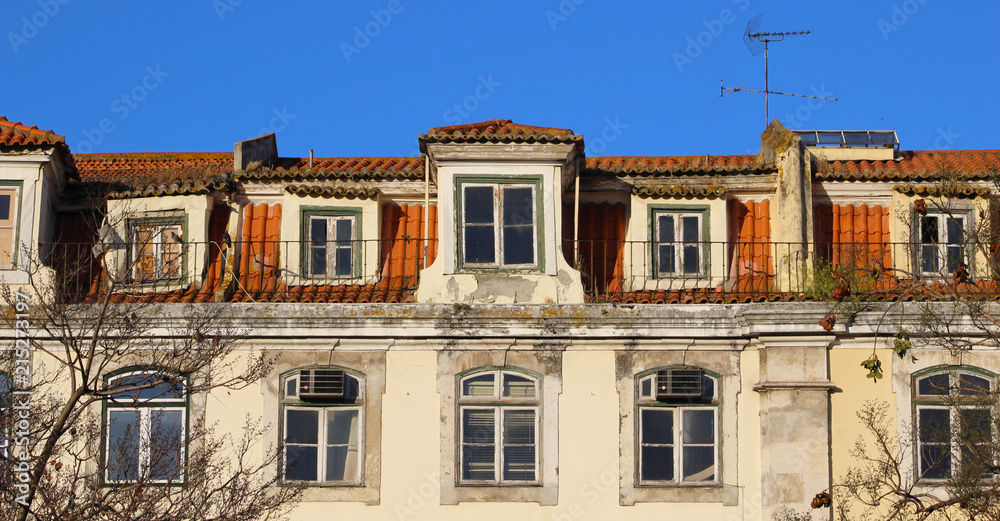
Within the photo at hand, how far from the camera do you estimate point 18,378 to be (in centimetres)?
1507

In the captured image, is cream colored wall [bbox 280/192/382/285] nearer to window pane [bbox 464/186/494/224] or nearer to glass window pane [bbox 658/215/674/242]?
window pane [bbox 464/186/494/224]

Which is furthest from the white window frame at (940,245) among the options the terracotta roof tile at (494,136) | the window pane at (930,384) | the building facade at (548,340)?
the terracotta roof tile at (494,136)

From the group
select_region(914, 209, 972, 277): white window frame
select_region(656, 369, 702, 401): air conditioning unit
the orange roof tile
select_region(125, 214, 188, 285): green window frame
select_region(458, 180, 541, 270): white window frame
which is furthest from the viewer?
the orange roof tile

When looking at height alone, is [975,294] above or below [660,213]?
below

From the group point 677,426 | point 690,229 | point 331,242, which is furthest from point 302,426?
point 690,229

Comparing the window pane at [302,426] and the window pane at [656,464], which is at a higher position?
the window pane at [302,426]

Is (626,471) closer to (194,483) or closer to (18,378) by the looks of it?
(194,483)

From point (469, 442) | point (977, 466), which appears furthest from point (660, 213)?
point (977, 466)

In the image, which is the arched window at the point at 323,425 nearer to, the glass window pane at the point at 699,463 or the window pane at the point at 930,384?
the glass window pane at the point at 699,463

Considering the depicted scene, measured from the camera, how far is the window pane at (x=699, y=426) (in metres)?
15.4

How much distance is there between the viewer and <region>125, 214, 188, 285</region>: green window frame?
16.3 metres

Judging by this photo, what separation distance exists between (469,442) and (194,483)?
367cm

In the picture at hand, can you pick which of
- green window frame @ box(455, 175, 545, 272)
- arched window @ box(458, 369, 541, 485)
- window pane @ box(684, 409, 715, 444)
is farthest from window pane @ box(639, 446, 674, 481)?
green window frame @ box(455, 175, 545, 272)

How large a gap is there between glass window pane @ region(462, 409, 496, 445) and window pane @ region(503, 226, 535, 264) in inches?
79.1
